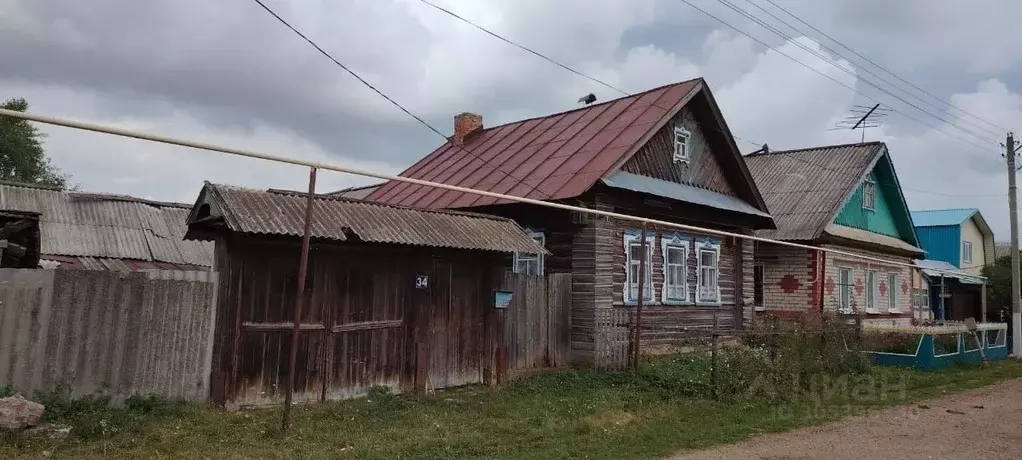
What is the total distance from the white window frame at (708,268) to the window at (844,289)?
6.69 meters

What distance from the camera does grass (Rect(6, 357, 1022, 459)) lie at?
6484 millimetres

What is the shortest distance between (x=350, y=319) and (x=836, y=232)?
16.3 metres

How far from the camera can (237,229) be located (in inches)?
293

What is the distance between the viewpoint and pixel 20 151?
35.3 meters

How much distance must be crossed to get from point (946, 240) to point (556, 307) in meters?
29.7

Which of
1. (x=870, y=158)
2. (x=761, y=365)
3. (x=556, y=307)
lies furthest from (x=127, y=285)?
(x=870, y=158)

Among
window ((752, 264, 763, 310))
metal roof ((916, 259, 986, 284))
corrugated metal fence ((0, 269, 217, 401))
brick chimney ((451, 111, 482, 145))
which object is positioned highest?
brick chimney ((451, 111, 482, 145))

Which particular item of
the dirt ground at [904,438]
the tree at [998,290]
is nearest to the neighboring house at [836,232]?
the tree at [998,290]

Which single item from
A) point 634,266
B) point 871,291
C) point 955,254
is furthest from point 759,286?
point 955,254

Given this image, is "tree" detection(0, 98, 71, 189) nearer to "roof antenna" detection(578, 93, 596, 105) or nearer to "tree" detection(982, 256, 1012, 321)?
"roof antenna" detection(578, 93, 596, 105)

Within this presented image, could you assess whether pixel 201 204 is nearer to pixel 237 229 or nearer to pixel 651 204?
pixel 237 229

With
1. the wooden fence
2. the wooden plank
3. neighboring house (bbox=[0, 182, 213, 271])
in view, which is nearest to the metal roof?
the wooden fence

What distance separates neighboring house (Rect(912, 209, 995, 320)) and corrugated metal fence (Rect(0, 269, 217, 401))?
28.3 metres

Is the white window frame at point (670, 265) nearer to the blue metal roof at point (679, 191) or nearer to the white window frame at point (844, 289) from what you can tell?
the blue metal roof at point (679, 191)
